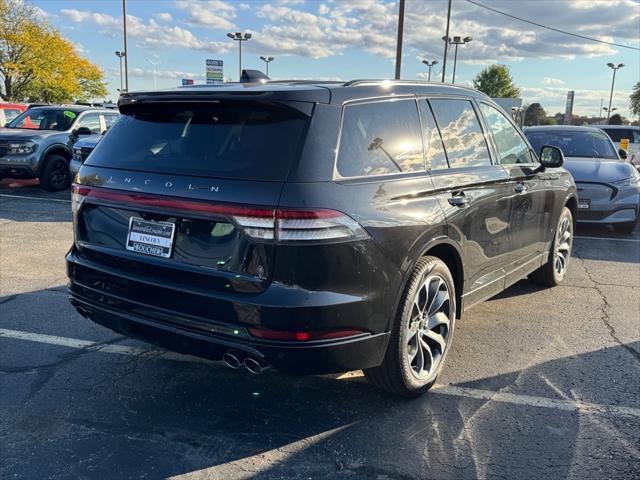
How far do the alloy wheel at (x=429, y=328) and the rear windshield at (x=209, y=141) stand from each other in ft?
3.85

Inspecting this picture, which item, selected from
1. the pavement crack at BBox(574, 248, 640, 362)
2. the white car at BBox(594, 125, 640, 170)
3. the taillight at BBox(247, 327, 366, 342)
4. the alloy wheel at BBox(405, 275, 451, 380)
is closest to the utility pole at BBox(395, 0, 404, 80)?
the white car at BBox(594, 125, 640, 170)

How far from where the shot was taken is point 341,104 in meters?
2.96

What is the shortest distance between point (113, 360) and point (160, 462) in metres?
1.31

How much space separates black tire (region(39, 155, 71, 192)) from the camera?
37.9ft

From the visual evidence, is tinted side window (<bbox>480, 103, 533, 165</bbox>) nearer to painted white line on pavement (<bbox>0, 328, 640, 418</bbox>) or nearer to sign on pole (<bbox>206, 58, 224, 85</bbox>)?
painted white line on pavement (<bbox>0, 328, 640, 418</bbox>)

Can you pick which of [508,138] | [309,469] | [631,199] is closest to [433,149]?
[508,138]

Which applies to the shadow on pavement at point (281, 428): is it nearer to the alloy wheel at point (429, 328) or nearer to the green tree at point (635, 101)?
the alloy wheel at point (429, 328)

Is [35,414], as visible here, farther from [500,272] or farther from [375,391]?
[500,272]

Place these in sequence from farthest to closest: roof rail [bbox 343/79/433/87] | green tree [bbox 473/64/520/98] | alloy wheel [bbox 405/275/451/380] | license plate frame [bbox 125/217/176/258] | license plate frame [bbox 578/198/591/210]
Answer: green tree [bbox 473/64/520/98], license plate frame [bbox 578/198/591/210], alloy wheel [bbox 405/275/451/380], roof rail [bbox 343/79/433/87], license plate frame [bbox 125/217/176/258]

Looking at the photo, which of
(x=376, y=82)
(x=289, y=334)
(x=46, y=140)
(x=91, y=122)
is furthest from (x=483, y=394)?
(x=91, y=122)

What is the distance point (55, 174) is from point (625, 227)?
10779 mm

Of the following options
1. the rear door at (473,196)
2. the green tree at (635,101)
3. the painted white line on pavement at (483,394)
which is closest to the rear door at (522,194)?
the rear door at (473,196)

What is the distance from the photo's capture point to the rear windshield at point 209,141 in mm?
2760

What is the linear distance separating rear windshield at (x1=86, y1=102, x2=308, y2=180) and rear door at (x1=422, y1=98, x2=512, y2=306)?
1133 millimetres
